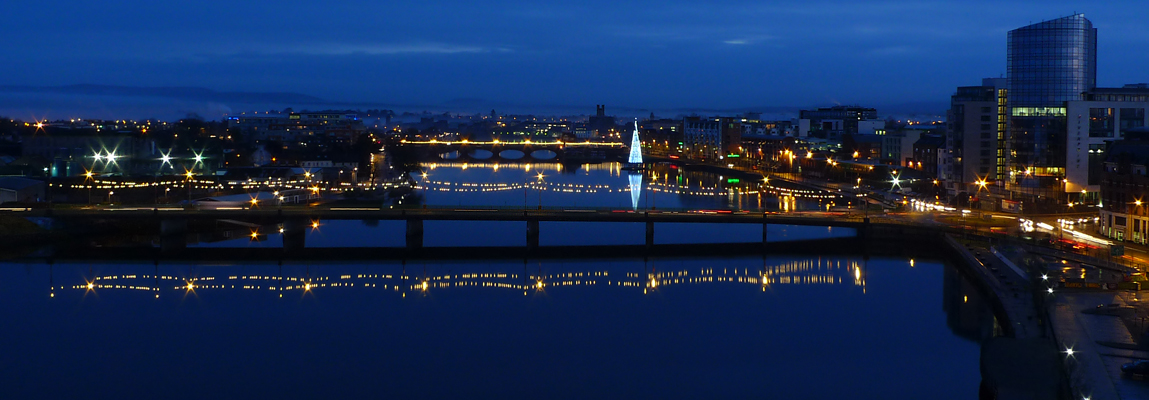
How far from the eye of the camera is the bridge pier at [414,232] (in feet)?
58.0

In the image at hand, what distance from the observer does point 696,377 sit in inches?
374

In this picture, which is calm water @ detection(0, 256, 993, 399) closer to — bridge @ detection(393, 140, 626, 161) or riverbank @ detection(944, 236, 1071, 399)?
riverbank @ detection(944, 236, 1071, 399)

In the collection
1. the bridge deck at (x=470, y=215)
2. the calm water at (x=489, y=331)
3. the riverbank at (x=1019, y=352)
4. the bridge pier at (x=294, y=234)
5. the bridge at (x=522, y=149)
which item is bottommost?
the calm water at (x=489, y=331)

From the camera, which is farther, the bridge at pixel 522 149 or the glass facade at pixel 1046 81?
the bridge at pixel 522 149

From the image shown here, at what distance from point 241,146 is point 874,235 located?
26860 millimetres

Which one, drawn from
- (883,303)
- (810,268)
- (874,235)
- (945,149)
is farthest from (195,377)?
(945,149)

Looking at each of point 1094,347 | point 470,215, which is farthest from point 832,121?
point 1094,347

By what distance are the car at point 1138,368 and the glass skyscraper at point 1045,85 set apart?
44.6 feet

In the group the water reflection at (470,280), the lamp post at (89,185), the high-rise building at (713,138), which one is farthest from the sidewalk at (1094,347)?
the high-rise building at (713,138)

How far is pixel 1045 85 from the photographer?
2097cm

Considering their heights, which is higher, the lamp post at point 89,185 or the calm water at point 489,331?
the lamp post at point 89,185

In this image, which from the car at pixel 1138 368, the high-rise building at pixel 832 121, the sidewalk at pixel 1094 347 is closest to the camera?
the sidewalk at pixel 1094 347

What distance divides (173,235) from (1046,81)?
16.0m

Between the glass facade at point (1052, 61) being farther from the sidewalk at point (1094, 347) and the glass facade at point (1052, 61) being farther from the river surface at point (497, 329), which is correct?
the sidewalk at point (1094, 347)
